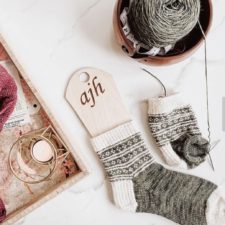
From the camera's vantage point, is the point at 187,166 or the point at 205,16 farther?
the point at 187,166

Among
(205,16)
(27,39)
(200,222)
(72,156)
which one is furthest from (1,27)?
(200,222)

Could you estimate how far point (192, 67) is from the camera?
0.98m

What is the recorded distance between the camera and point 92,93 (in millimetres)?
940

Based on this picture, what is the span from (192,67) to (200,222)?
35 centimetres

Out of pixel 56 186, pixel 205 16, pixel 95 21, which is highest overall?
pixel 95 21

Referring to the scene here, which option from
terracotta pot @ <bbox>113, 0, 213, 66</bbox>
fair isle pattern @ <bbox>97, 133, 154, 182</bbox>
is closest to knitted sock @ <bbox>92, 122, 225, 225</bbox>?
fair isle pattern @ <bbox>97, 133, 154, 182</bbox>

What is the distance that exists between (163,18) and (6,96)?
0.35 metres

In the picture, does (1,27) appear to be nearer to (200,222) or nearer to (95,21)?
(95,21)

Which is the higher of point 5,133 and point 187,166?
point 5,133

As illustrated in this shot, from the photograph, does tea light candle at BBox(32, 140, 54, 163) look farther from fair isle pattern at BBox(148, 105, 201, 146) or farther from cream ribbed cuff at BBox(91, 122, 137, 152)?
fair isle pattern at BBox(148, 105, 201, 146)

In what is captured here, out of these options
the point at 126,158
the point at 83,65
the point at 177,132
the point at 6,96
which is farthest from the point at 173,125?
the point at 6,96

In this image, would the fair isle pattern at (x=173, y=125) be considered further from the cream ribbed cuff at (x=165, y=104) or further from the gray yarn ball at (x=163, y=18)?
the gray yarn ball at (x=163, y=18)

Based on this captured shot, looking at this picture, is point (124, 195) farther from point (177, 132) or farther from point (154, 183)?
point (177, 132)

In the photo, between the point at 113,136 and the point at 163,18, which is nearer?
the point at 163,18
